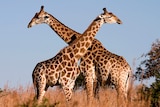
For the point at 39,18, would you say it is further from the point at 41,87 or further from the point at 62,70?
the point at 41,87

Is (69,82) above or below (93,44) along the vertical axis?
below

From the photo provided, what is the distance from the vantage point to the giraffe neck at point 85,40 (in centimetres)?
1355

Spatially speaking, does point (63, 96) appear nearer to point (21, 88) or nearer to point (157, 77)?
point (21, 88)

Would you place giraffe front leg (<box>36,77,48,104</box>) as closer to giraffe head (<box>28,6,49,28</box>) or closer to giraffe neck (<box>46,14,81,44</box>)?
giraffe neck (<box>46,14,81,44</box>)

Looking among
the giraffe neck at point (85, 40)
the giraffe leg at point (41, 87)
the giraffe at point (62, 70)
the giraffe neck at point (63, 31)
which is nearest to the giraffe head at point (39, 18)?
the giraffe neck at point (63, 31)

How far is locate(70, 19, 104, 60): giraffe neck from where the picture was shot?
44.4 feet

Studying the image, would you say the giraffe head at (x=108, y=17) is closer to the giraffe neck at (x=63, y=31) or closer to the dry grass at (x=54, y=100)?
the giraffe neck at (x=63, y=31)

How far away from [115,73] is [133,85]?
402 cm

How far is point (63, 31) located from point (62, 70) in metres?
2.77

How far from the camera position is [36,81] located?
41.2 ft

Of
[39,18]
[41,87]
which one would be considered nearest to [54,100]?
[41,87]

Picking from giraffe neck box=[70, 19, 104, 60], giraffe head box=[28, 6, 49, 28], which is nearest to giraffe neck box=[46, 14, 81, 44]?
giraffe head box=[28, 6, 49, 28]

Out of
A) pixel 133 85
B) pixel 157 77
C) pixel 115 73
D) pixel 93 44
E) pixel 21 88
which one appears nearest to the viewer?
pixel 133 85

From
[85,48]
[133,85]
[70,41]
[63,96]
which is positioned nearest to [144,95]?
[133,85]
